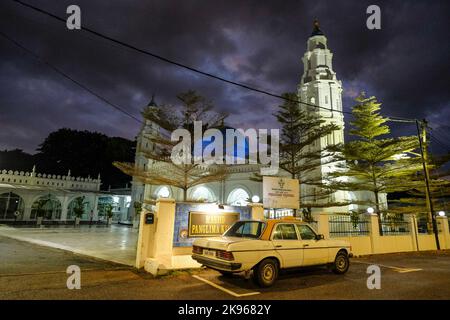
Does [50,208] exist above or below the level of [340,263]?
above

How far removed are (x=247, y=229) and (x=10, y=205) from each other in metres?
26.9

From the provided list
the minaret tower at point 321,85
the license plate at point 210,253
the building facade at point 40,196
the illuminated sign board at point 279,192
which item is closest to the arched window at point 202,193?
the minaret tower at point 321,85

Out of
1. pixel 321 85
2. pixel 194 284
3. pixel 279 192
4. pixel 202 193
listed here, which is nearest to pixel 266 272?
pixel 194 284

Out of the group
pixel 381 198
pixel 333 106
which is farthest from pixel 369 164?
pixel 333 106

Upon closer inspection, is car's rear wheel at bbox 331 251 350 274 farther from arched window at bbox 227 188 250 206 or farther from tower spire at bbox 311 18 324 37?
tower spire at bbox 311 18 324 37

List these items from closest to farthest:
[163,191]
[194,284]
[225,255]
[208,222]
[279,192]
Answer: [225,255]
[194,284]
[208,222]
[279,192]
[163,191]

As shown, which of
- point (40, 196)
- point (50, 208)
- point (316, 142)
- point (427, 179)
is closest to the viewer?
point (427, 179)

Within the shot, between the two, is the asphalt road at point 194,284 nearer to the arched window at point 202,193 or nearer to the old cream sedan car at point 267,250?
the old cream sedan car at point 267,250

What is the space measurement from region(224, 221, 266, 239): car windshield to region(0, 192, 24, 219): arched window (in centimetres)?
2583

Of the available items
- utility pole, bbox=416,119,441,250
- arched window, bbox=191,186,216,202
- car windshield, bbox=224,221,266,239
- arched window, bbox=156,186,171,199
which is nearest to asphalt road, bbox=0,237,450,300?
car windshield, bbox=224,221,266,239

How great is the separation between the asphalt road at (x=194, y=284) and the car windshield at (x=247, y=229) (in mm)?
974

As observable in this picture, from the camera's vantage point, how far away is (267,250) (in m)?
5.46

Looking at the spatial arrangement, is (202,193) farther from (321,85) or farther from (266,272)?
(266,272)
